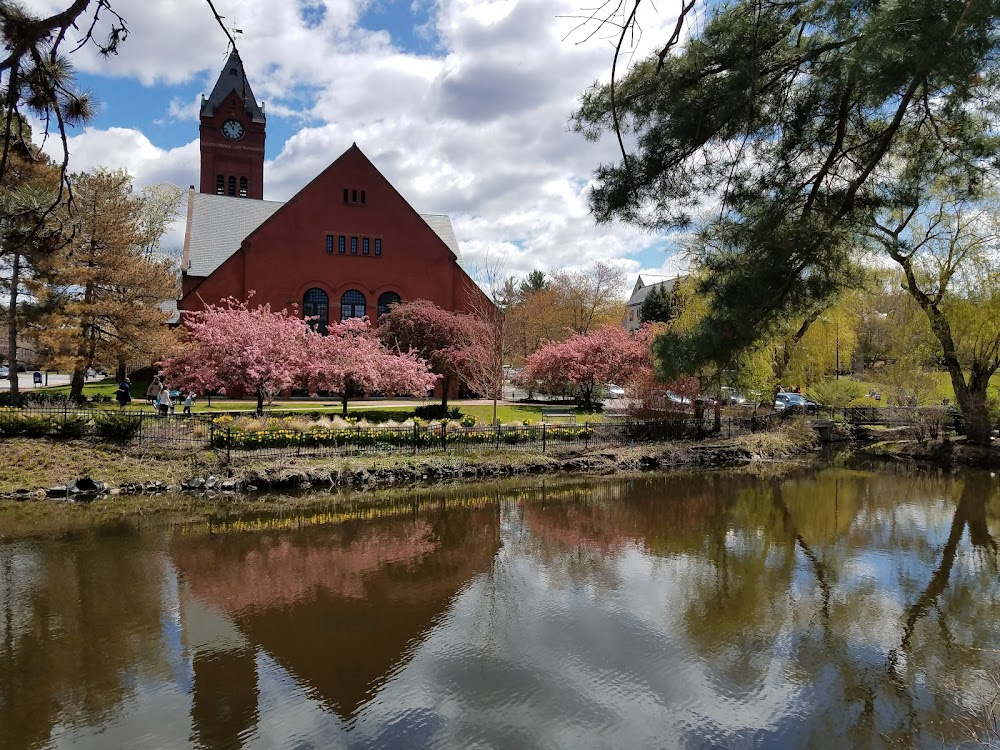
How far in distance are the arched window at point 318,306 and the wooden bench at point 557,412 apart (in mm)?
13321

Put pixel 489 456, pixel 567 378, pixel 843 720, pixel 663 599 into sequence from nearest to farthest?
pixel 843 720 < pixel 663 599 < pixel 489 456 < pixel 567 378

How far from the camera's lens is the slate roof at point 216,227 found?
3744cm

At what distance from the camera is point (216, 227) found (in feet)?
130

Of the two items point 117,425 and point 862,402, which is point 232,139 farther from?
point 862,402

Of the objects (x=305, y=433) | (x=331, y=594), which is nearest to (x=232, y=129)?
(x=305, y=433)

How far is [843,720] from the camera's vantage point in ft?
21.4

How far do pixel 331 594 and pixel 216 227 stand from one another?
Answer: 35586 millimetres

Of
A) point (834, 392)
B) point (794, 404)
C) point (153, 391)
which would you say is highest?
point (153, 391)

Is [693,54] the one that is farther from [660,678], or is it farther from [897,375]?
[897,375]

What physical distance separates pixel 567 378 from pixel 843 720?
24.7 metres

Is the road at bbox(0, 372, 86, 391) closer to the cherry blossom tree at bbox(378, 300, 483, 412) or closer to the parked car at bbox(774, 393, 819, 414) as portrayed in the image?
the cherry blossom tree at bbox(378, 300, 483, 412)

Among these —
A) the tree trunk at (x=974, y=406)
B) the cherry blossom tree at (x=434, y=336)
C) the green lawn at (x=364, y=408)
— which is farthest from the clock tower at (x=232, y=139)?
the tree trunk at (x=974, y=406)

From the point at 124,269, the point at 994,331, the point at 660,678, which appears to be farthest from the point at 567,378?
the point at 660,678

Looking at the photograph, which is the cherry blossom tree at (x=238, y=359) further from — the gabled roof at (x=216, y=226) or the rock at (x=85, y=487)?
the gabled roof at (x=216, y=226)
